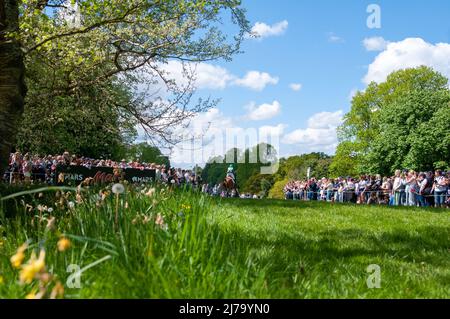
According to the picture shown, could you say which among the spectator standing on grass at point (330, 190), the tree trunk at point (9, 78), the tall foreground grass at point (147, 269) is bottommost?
the spectator standing on grass at point (330, 190)

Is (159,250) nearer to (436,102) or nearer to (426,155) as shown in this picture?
(426,155)

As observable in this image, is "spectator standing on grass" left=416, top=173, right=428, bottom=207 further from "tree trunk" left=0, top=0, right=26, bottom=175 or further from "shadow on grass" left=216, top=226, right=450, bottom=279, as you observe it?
"tree trunk" left=0, top=0, right=26, bottom=175

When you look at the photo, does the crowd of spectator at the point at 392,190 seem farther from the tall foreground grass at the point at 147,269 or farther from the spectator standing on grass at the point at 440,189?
the tall foreground grass at the point at 147,269

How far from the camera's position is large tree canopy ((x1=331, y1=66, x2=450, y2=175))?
143 feet

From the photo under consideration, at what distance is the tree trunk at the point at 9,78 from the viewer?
10.4m

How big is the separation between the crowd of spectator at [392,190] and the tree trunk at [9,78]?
17004mm

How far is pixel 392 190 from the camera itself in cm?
Result: 2439

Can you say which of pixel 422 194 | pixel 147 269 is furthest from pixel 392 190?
pixel 147 269

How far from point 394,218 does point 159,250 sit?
333 inches

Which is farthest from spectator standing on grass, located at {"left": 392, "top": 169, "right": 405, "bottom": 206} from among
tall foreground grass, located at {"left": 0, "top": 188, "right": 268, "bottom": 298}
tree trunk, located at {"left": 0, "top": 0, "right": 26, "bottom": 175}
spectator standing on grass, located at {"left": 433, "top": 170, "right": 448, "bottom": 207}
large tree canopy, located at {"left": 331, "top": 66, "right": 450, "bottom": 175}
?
large tree canopy, located at {"left": 331, "top": 66, "right": 450, "bottom": 175}

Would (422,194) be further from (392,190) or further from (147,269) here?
(147,269)

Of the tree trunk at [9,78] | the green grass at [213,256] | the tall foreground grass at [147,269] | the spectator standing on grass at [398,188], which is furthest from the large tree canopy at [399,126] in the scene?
the tall foreground grass at [147,269]

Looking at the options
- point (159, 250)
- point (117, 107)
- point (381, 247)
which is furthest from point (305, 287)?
point (117, 107)

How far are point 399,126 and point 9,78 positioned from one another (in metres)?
42.4
